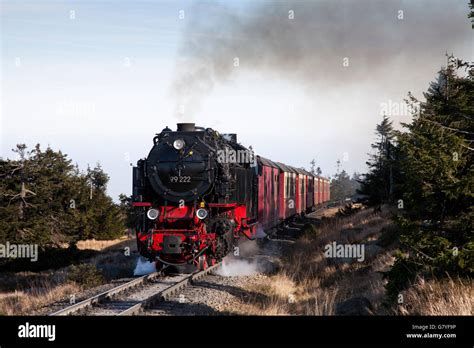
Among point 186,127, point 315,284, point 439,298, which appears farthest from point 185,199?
point 439,298

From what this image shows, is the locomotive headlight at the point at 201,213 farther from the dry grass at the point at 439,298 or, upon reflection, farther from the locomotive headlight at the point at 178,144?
A: the dry grass at the point at 439,298

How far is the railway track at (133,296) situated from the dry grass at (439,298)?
439 cm

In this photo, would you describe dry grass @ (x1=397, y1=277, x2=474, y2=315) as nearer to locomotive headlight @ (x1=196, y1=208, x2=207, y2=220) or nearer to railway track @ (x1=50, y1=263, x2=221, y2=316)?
railway track @ (x1=50, y1=263, x2=221, y2=316)

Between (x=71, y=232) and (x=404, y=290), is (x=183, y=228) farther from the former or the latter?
(x=71, y=232)

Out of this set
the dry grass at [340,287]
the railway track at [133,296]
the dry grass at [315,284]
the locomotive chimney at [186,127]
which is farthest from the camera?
the locomotive chimney at [186,127]

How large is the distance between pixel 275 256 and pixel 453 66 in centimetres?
1024

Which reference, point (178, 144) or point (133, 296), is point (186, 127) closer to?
point (178, 144)

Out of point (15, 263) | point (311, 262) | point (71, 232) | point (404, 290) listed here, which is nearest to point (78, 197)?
point (71, 232)

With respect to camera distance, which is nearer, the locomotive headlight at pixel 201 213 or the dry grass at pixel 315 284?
the dry grass at pixel 315 284

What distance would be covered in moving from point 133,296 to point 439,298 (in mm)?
5863

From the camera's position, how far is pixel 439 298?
21.8 feet

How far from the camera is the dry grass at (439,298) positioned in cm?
620

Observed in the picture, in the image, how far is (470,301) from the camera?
6.23 meters

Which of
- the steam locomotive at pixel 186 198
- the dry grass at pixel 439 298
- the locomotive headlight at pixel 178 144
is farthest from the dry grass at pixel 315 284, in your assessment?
the locomotive headlight at pixel 178 144
